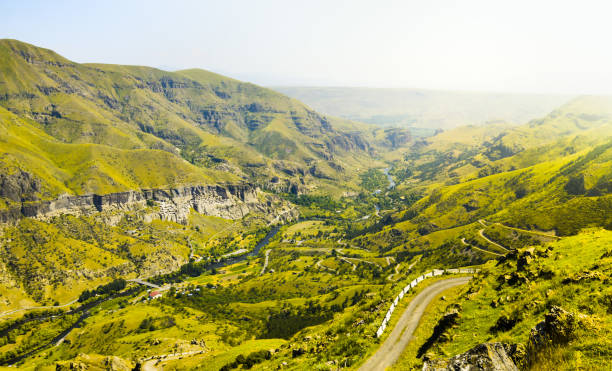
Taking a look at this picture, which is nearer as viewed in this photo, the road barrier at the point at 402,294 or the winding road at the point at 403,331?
the winding road at the point at 403,331

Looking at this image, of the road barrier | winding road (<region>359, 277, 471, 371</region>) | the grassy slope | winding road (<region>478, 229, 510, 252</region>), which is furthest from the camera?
winding road (<region>478, 229, 510, 252</region>)

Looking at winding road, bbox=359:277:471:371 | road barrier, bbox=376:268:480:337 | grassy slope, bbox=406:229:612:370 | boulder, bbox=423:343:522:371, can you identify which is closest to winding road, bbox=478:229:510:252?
road barrier, bbox=376:268:480:337

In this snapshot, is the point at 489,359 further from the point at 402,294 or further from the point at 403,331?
the point at 402,294

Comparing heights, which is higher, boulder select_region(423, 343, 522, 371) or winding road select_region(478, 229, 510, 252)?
boulder select_region(423, 343, 522, 371)

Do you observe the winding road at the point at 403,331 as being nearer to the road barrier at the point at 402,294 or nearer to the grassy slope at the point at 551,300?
the road barrier at the point at 402,294

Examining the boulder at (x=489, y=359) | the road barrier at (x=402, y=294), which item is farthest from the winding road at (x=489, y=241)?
the boulder at (x=489, y=359)

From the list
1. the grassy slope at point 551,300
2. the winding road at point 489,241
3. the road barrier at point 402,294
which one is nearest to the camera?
the grassy slope at point 551,300

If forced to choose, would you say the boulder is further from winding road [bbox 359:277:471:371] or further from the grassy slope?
winding road [bbox 359:277:471:371]

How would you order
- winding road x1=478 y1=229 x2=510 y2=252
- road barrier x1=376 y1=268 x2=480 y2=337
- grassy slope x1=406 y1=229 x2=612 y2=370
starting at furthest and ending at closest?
winding road x1=478 y1=229 x2=510 y2=252
road barrier x1=376 y1=268 x2=480 y2=337
grassy slope x1=406 y1=229 x2=612 y2=370

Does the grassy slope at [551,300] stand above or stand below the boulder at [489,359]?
below
